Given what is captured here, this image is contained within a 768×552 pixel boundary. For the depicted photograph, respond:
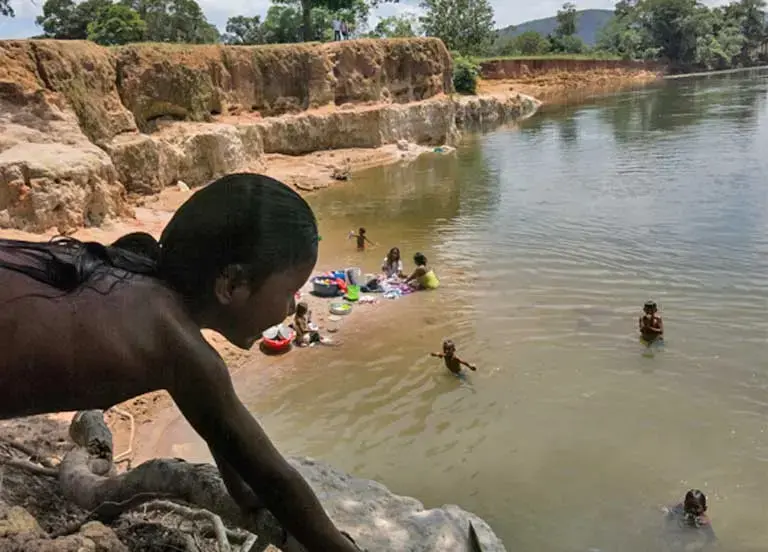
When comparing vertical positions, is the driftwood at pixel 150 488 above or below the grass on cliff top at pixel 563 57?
below

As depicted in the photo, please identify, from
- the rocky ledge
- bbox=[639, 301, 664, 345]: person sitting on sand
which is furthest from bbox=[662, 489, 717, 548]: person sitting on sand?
the rocky ledge

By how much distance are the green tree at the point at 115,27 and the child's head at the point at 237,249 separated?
3530 cm

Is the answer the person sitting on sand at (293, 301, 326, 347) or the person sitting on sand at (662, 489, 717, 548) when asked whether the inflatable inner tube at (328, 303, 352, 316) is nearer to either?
the person sitting on sand at (293, 301, 326, 347)

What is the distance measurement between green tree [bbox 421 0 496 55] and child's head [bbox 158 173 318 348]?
58.2 metres

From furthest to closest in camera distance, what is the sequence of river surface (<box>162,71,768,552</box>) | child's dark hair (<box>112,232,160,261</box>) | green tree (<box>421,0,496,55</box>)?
green tree (<box>421,0,496,55</box>), river surface (<box>162,71,768,552</box>), child's dark hair (<box>112,232,160,261</box>)

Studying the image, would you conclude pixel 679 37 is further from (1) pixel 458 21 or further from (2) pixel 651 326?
(2) pixel 651 326

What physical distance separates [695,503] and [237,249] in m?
5.82

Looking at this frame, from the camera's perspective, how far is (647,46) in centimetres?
7856

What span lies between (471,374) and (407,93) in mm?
26727

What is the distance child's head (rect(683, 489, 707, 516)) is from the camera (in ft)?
19.9

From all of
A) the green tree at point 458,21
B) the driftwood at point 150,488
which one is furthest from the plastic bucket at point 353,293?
the green tree at point 458,21

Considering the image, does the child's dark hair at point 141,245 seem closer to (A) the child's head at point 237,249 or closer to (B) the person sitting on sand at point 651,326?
(A) the child's head at point 237,249

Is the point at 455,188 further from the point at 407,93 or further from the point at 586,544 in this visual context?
the point at 586,544

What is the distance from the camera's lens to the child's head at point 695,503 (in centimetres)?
606
